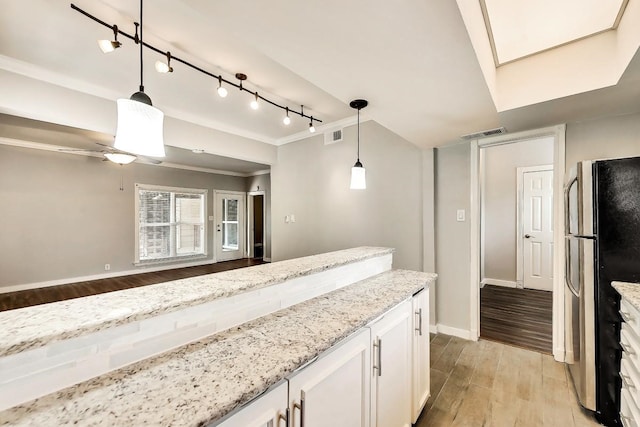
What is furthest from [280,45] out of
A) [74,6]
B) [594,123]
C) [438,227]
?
[594,123]

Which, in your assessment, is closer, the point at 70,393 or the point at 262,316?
the point at 70,393

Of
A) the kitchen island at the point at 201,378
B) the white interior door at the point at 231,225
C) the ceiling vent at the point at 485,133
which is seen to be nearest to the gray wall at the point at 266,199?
the white interior door at the point at 231,225

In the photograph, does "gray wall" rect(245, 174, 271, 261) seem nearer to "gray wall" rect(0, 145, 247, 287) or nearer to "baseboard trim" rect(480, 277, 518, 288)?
"gray wall" rect(0, 145, 247, 287)

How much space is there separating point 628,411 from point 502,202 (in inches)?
159

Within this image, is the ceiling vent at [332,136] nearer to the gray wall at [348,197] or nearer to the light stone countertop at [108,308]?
the gray wall at [348,197]

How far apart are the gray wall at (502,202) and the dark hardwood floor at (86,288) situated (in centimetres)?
584

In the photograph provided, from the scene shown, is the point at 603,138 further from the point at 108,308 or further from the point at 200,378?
the point at 108,308

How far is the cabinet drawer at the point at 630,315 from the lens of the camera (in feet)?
4.35

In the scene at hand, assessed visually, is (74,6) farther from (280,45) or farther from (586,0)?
(586,0)

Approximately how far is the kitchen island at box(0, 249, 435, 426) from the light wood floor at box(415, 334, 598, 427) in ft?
4.32

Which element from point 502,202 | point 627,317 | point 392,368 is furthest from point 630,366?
point 502,202

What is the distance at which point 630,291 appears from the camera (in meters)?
1.46

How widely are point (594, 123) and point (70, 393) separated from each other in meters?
3.75

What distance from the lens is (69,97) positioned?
8.95 ft
